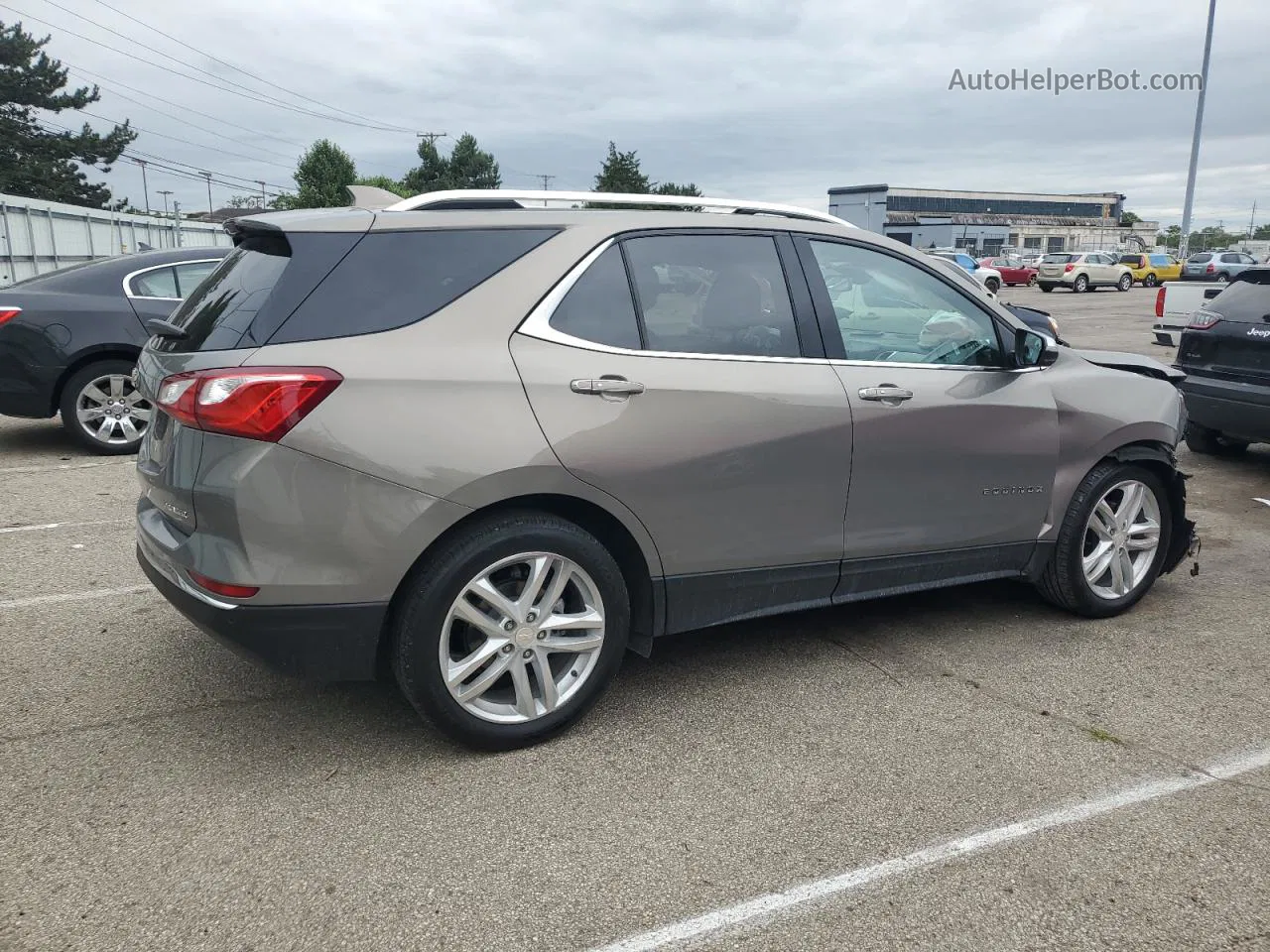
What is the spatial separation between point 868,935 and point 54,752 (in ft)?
8.57

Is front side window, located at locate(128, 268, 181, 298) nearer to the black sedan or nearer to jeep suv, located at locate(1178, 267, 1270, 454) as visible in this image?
the black sedan

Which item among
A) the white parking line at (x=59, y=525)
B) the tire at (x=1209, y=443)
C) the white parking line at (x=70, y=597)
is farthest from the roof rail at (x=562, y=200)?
the tire at (x=1209, y=443)

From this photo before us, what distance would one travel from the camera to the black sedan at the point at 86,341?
7.55 meters

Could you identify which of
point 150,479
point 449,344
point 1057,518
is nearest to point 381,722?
point 150,479

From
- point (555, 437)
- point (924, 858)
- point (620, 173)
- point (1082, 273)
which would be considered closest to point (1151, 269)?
point (1082, 273)

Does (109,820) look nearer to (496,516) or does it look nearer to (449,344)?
(496,516)

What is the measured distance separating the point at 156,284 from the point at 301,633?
6.15m

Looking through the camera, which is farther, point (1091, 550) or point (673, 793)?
point (1091, 550)

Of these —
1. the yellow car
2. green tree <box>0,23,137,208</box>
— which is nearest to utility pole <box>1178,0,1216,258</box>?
the yellow car

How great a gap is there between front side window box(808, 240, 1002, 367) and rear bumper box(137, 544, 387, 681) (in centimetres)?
206

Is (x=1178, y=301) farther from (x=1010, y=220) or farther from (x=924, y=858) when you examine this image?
(x=1010, y=220)

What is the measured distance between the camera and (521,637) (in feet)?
10.8

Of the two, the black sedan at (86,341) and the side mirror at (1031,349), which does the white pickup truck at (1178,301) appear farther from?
the black sedan at (86,341)

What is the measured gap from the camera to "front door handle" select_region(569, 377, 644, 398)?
333 centimetres
